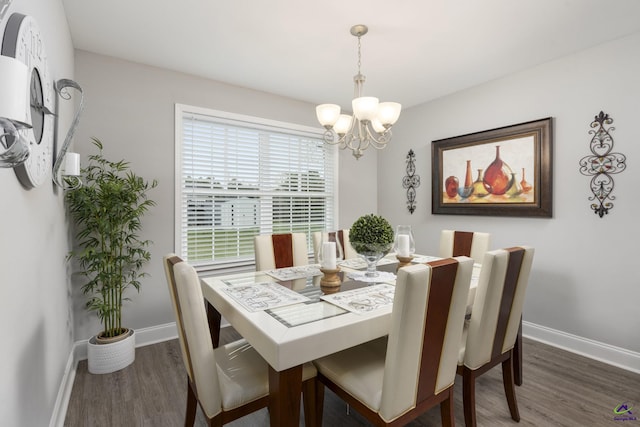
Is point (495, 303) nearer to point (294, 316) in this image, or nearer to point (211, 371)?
point (294, 316)

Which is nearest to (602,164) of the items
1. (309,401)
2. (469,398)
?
(469,398)

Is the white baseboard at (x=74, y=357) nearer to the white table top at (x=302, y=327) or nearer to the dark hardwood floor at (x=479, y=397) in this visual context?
the dark hardwood floor at (x=479, y=397)

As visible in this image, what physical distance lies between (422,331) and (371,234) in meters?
0.80

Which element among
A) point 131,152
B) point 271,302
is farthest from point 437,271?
point 131,152

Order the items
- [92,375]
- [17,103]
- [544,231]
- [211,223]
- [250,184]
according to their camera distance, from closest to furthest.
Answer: [17,103] < [92,375] < [544,231] < [211,223] < [250,184]

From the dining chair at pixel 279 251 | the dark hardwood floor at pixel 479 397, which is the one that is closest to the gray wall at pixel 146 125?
the dark hardwood floor at pixel 479 397

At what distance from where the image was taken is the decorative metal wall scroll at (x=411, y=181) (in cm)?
400

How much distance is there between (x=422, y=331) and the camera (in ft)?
4.04

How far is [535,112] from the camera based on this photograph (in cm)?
291

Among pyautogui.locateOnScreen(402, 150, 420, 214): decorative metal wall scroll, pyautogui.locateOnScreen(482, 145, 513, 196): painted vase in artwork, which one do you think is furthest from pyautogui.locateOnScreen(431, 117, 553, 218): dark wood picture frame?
pyautogui.locateOnScreen(402, 150, 420, 214): decorative metal wall scroll

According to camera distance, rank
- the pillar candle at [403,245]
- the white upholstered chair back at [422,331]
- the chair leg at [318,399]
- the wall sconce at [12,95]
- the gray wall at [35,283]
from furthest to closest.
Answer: the pillar candle at [403,245] < the chair leg at [318,399] < the white upholstered chair back at [422,331] < the gray wall at [35,283] < the wall sconce at [12,95]

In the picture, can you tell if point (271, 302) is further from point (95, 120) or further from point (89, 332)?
point (95, 120)

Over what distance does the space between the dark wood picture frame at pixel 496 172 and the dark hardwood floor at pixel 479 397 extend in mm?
1281

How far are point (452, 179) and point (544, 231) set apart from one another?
1.03m
